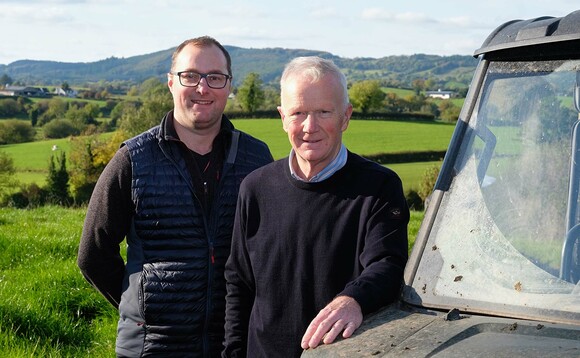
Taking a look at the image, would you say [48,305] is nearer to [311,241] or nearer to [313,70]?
[311,241]

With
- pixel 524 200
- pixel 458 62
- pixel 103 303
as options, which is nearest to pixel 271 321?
pixel 524 200

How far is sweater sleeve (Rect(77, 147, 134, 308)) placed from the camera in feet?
13.7

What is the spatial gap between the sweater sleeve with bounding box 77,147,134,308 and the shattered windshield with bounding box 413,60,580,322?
5.77 feet

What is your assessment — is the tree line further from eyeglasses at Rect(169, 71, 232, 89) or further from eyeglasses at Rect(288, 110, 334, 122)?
eyeglasses at Rect(288, 110, 334, 122)

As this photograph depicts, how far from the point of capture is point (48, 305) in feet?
23.5

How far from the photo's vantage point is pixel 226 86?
4328mm

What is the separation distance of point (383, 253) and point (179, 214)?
139 cm

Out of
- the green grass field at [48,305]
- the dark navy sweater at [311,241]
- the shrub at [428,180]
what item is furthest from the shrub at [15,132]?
the dark navy sweater at [311,241]

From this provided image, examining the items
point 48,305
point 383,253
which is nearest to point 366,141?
point 48,305

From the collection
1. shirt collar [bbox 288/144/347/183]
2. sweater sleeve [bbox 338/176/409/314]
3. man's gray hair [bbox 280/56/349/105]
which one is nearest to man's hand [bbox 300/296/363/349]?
sweater sleeve [bbox 338/176/409/314]

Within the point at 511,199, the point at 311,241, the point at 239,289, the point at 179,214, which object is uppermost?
the point at 511,199

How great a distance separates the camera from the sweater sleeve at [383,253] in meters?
2.86

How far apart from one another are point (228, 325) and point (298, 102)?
934mm

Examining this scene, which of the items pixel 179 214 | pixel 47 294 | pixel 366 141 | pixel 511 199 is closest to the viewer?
pixel 511 199
